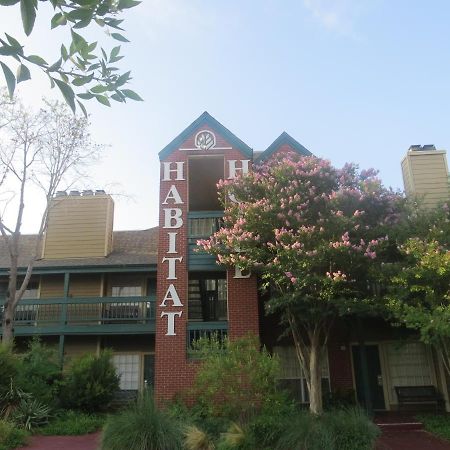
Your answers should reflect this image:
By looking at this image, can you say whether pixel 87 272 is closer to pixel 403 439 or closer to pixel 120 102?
pixel 403 439

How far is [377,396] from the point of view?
17172mm

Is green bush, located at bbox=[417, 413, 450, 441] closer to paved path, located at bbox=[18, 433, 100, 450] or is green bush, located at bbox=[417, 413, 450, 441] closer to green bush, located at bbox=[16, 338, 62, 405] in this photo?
paved path, located at bbox=[18, 433, 100, 450]

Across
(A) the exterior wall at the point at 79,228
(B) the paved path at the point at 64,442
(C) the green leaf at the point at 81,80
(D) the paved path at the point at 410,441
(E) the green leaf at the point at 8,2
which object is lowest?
(D) the paved path at the point at 410,441

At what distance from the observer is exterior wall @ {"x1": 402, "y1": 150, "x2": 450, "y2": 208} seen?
777 inches

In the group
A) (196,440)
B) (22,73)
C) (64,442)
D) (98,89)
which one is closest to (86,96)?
(98,89)

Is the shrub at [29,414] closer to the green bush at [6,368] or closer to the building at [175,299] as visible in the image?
the green bush at [6,368]

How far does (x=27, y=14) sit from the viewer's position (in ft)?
8.64

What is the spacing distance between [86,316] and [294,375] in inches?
302

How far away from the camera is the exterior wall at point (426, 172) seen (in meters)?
19.7

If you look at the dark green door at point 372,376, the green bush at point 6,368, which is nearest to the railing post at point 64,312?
the green bush at point 6,368

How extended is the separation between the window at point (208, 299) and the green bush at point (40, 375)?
4696 millimetres

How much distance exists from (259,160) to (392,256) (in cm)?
548

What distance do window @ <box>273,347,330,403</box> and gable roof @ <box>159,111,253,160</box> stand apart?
6.56 meters

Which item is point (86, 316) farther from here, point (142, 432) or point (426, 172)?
point (426, 172)
